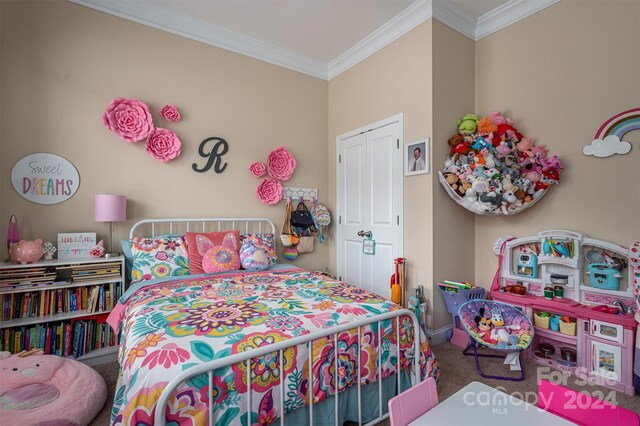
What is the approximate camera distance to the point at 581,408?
3.33 ft

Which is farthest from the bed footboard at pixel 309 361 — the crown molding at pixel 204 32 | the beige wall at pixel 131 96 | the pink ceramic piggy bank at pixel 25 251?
the crown molding at pixel 204 32

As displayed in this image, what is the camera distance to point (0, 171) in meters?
2.47

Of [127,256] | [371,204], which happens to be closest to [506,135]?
[371,204]

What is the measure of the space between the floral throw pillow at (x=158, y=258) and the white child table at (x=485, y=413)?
226 centimetres

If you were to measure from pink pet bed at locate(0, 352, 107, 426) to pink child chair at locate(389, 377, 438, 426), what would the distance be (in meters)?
1.74

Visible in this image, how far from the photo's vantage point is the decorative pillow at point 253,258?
286 centimetres

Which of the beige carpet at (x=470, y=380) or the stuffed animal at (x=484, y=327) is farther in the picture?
→ the stuffed animal at (x=484, y=327)

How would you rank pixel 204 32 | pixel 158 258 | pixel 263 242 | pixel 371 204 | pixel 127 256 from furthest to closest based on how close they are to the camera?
pixel 371 204 → pixel 204 32 → pixel 263 242 → pixel 127 256 → pixel 158 258

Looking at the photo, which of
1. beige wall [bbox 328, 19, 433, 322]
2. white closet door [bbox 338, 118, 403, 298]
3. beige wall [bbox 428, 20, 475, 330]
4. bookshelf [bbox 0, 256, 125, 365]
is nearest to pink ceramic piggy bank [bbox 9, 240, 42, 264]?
bookshelf [bbox 0, 256, 125, 365]

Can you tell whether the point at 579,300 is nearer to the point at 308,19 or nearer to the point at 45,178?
the point at 308,19

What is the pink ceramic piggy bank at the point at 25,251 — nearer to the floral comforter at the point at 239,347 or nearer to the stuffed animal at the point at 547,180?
the floral comforter at the point at 239,347

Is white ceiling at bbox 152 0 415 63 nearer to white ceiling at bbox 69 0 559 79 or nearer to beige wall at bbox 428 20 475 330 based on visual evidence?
white ceiling at bbox 69 0 559 79

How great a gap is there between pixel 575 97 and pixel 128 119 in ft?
12.4

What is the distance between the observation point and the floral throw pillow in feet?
8.43
